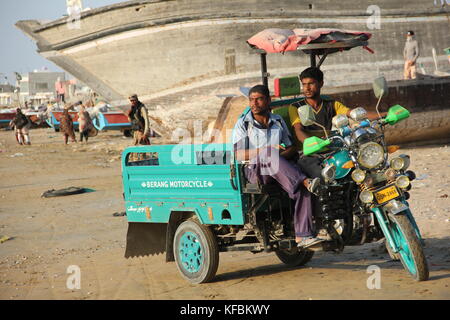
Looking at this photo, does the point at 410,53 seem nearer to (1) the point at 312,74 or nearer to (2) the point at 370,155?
(1) the point at 312,74

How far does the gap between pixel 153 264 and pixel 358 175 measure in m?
2.89

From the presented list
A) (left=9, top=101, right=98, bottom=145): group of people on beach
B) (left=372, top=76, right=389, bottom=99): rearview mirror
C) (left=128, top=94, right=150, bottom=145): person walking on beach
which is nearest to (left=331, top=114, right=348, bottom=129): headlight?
(left=372, top=76, right=389, bottom=99): rearview mirror

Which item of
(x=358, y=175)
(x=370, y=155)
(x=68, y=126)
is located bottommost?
(x=358, y=175)

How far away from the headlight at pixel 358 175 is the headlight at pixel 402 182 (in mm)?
262

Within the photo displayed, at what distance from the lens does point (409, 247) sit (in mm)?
5180

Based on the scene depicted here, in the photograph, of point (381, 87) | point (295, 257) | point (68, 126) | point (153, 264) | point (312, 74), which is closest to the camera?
point (381, 87)

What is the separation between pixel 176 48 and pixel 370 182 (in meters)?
19.4

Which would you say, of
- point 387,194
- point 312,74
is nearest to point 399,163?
point 387,194

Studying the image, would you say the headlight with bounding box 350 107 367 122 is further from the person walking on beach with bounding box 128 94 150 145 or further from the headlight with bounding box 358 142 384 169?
the person walking on beach with bounding box 128 94 150 145

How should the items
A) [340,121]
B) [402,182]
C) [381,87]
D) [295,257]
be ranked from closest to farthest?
[402,182] → [340,121] → [381,87] → [295,257]

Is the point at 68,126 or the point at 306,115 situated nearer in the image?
the point at 306,115

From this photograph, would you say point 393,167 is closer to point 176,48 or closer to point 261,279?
point 261,279

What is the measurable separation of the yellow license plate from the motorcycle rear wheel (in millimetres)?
1479

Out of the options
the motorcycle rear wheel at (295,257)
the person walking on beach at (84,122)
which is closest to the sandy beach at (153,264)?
the motorcycle rear wheel at (295,257)
